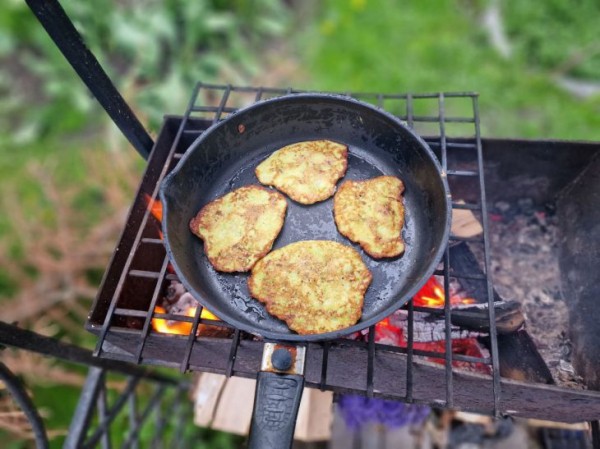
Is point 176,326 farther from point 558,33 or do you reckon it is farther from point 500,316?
point 558,33

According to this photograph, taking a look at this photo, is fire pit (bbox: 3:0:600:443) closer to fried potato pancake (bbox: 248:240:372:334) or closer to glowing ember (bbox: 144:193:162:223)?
glowing ember (bbox: 144:193:162:223)

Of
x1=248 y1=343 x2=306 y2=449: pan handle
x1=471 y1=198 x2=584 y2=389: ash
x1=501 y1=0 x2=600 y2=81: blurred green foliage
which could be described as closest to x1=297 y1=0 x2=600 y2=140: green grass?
x1=501 y1=0 x2=600 y2=81: blurred green foliage

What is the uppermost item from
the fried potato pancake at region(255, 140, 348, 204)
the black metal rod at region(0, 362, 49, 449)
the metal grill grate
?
the fried potato pancake at region(255, 140, 348, 204)

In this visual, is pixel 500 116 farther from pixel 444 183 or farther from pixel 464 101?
pixel 444 183

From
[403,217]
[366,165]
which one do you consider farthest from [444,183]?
[366,165]

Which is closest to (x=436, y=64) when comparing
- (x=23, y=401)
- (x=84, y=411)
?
(x=84, y=411)

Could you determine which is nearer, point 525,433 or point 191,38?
point 525,433

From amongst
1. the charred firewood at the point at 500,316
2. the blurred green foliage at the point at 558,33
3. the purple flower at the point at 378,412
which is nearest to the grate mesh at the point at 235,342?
the charred firewood at the point at 500,316
